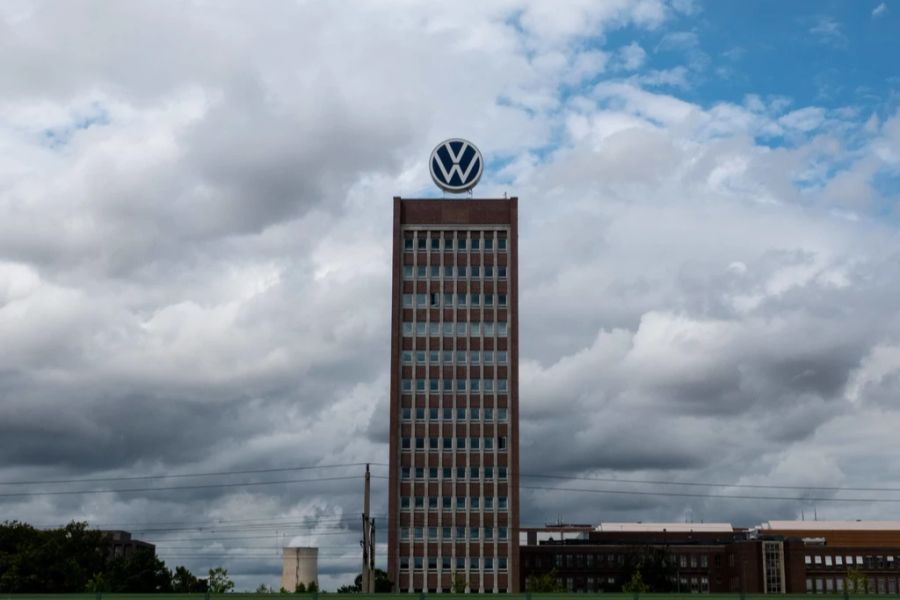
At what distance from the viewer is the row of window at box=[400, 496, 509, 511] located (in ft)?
489

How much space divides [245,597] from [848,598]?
101 feet

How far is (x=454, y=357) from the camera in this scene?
153 metres

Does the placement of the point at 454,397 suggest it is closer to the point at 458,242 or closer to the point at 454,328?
the point at 454,328

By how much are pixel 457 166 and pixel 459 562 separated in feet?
174

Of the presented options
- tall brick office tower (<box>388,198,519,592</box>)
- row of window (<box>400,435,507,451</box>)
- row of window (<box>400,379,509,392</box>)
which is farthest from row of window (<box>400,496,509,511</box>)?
row of window (<box>400,379,509,392</box>)

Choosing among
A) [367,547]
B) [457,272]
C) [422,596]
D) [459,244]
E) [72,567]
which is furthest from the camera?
[459,244]

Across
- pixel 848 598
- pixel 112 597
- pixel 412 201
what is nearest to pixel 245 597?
pixel 112 597

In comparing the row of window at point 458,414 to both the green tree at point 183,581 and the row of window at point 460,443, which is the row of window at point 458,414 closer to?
the row of window at point 460,443

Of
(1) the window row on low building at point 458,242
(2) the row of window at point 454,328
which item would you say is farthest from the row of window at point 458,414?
(1) the window row on low building at point 458,242

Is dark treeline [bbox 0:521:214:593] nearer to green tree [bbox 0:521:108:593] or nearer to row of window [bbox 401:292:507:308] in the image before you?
green tree [bbox 0:521:108:593]

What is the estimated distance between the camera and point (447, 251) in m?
156

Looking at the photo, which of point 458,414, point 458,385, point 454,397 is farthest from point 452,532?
point 458,385

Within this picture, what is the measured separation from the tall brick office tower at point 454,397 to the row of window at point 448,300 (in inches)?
5.4

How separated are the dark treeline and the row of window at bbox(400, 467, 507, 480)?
131ft
